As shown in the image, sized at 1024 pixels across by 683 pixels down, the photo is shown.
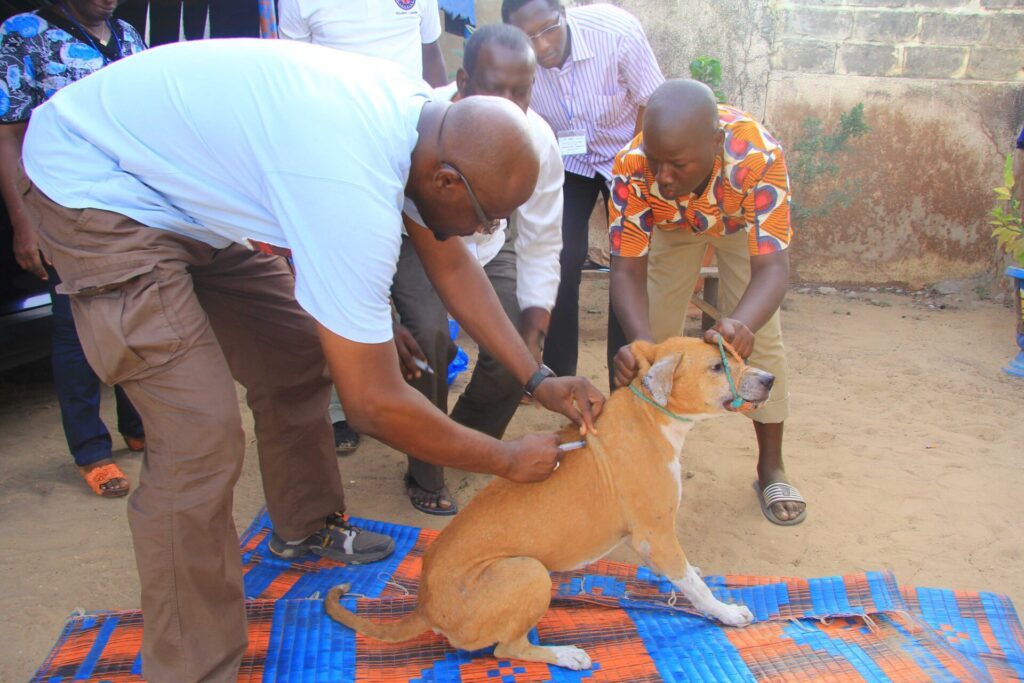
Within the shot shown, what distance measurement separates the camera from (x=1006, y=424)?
15.2 feet

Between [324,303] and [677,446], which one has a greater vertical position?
[324,303]

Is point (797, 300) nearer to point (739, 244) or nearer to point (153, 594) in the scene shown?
point (739, 244)

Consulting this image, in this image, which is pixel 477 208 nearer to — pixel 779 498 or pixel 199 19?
pixel 779 498

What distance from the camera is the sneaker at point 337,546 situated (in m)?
3.28

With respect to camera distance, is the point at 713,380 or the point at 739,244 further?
the point at 739,244

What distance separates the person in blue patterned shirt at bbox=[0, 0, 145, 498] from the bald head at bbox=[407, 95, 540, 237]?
94.5 inches

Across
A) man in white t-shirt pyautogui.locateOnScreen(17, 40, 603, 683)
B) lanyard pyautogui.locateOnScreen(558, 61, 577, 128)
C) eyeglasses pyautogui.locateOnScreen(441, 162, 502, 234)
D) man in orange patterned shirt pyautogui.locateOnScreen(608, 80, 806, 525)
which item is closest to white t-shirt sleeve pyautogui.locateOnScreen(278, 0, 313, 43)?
lanyard pyautogui.locateOnScreen(558, 61, 577, 128)

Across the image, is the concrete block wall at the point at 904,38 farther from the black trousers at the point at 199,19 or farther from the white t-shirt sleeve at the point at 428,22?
the black trousers at the point at 199,19

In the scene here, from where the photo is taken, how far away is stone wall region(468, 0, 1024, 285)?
279 inches

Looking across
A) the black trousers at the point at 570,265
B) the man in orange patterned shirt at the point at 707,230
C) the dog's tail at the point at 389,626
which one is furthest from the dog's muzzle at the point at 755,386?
the black trousers at the point at 570,265

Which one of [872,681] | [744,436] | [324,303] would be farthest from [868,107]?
[324,303]

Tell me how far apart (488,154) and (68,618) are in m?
2.46

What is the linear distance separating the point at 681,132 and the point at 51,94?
3.05 meters

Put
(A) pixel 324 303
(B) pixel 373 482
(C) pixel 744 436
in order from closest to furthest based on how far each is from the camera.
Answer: (A) pixel 324 303
(B) pixel 373 482
(C) pixel 744 436
